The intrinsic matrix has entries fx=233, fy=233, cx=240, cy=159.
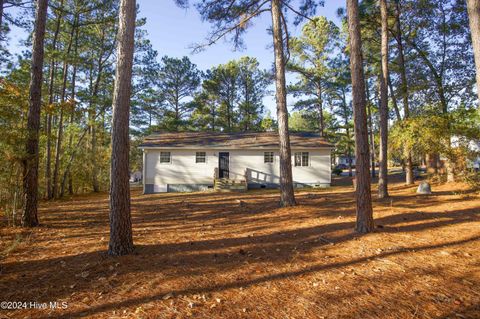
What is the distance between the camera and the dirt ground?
100 inches

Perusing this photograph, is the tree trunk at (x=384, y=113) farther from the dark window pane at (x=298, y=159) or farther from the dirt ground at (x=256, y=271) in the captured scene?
the dark window pane at (x=298, y=159)

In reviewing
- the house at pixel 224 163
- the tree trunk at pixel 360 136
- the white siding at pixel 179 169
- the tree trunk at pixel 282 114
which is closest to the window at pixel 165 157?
the house at pixel 224 163

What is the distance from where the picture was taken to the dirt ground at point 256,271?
8.36ft

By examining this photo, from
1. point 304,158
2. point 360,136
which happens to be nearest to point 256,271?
point 360,136

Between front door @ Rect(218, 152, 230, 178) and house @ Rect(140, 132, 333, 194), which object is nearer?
house @ Rect(140, 132, 333, 194)

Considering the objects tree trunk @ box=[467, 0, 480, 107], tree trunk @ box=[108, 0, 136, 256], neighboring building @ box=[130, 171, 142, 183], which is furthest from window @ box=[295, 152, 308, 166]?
neighboring building @ box=[130, 171, 142, 183]

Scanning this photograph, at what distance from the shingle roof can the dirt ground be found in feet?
35.3

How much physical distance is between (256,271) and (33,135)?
6.67 metres

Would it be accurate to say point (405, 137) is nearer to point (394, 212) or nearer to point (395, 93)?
point (394, 212)

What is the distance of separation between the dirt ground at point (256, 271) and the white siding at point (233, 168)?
10137mm

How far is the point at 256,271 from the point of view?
3432mm

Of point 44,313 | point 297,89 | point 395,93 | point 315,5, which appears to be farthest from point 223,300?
point 297,89

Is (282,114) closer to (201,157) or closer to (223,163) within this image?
(223,163)

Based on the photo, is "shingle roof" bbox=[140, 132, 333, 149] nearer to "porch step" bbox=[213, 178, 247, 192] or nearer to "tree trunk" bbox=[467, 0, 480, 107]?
"porch step" bbox=[213, 178, 247, 192]
